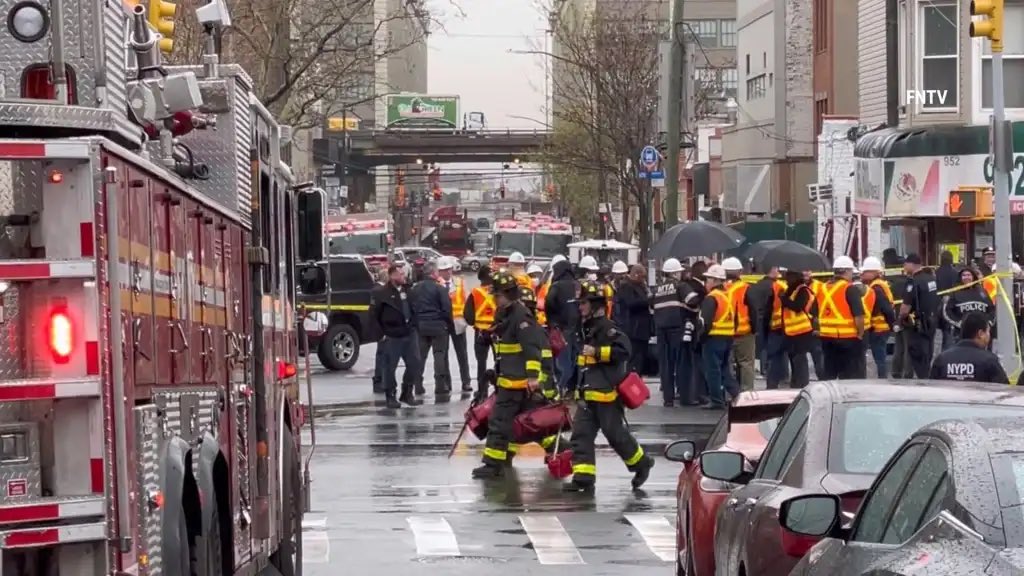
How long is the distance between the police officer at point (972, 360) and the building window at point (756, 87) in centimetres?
4308

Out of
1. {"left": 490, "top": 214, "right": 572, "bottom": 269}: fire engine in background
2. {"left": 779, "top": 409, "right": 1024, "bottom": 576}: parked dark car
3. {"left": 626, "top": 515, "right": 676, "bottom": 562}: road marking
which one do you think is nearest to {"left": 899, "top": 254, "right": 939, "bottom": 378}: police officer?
{"left": 626, "top": 515, "right": 676, "bottom": 562}: road marking

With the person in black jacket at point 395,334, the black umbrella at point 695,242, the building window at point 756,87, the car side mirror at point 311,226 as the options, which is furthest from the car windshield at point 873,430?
the building window at point 756,87

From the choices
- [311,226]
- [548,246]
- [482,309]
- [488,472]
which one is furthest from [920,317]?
[548,246]

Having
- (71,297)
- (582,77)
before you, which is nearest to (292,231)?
(71,297)

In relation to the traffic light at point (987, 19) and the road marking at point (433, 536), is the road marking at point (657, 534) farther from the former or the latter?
the traffic light at point (987, 19)

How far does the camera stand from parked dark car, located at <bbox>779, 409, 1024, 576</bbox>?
4484 millimetres

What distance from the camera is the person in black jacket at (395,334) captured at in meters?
24.8

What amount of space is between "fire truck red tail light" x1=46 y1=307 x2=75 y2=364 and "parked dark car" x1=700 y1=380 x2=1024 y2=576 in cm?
290

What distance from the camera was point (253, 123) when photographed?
33.3 feet

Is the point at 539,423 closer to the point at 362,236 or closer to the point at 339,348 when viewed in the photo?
the point at 339,348

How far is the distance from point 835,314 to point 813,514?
16.7m

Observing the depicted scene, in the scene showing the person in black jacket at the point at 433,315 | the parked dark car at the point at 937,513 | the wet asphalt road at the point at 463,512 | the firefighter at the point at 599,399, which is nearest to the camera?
the parked dark car at the point at 937,513

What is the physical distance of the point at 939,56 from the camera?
34.1 m

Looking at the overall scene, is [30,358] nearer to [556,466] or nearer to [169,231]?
[169,231]
